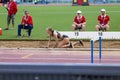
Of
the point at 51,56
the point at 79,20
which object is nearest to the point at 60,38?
the point at 51,56

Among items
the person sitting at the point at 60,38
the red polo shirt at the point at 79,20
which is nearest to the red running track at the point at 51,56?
the person sitting at the point at 60,38

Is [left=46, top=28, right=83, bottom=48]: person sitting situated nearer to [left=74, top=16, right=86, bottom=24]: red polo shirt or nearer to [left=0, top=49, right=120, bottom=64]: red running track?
[left=0, top=49, right=120, bottom=64]: red running track

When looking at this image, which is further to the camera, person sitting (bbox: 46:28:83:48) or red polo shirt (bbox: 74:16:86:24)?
red polo shirt (bbox: 74:16:86:24)

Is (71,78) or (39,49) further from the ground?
(71,78)

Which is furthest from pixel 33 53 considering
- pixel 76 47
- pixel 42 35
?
pixel 42 35

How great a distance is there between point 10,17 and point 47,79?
2160 centimetres

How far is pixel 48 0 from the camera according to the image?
7406 centimetres

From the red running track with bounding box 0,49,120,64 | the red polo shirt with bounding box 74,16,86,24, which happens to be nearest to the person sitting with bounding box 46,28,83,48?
the red running track with bounding box 0,49,120,64

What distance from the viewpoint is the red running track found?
14891 mm

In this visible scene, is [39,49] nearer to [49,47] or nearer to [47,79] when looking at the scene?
[49,47]

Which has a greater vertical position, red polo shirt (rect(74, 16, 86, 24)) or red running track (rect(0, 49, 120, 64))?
red polo shirt (rect(74, 16, 86, 24))

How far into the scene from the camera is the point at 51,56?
16.2 meters

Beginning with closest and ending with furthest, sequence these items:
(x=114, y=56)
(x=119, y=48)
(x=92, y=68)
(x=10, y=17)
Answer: (x=92, y=68), (x=114, y=56), (x=119, y=48), (x=10, y=17)

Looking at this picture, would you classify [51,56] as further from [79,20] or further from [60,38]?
[79,20]
